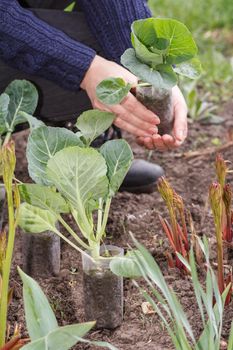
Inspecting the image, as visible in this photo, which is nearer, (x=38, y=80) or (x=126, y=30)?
(x=126, y=30)

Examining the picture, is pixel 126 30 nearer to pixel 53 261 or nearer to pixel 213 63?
pixel 53 261

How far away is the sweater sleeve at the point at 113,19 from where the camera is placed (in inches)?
102

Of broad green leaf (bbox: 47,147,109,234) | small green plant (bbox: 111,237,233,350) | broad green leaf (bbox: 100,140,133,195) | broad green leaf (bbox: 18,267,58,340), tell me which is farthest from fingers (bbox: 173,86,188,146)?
broad green leaf (bbox: 18,267,58,340)

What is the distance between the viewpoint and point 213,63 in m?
4.34

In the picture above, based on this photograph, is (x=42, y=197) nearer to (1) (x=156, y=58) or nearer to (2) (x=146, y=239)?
(1) (x=156, y=58)

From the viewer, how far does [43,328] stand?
1.59m

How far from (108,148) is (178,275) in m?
0.41

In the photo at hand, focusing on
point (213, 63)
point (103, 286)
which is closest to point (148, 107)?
point (103, 286)

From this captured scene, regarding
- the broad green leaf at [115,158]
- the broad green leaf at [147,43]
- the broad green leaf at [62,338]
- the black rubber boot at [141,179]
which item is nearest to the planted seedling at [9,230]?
the broad green leaf at [62,338]

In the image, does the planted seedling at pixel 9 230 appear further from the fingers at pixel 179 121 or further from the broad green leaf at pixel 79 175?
the fingers at pixel 179 121

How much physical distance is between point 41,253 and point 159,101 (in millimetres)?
541

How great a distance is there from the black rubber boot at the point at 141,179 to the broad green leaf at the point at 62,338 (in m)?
1.46

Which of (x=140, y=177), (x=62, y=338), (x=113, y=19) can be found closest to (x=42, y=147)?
(x=62, y=338)

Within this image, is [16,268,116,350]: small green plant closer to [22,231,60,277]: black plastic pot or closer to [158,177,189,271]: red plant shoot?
[158,177,189,271]: red plant shoot
